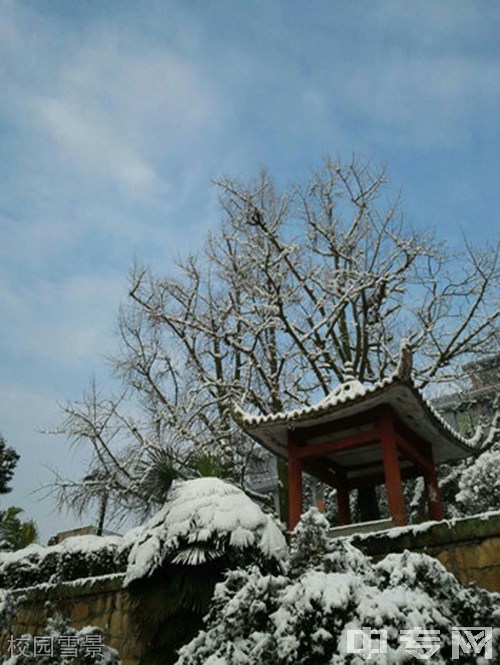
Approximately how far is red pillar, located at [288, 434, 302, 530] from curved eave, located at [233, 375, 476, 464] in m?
0.28

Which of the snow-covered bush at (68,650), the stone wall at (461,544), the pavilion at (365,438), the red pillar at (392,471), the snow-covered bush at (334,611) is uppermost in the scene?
the pavilion at (365,438)

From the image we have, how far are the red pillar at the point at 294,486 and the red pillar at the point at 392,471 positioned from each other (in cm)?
119

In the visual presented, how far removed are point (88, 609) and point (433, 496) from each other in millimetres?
4472

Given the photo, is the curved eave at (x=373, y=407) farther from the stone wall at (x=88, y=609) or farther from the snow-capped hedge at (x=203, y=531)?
the stone wall at (x=88, y=609)

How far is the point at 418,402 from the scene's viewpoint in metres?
6.53

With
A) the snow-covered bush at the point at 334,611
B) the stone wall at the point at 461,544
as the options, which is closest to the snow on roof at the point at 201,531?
the snow-covered bush at the point at 334,611

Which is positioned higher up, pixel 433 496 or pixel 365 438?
pixel 365 438

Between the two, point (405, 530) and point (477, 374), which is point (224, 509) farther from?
point (477, 374)

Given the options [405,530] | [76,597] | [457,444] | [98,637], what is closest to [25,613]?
[76,597]

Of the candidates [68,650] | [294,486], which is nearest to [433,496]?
[294,486]

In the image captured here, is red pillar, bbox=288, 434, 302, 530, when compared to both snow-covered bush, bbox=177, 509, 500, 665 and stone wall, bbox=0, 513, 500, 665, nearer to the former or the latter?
stone wall, bbox=0, 513, 500, 665

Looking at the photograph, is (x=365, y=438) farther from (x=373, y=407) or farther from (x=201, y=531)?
(x=201, y=531)

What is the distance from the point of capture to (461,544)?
14.4ft

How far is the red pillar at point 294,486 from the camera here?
6.93m
